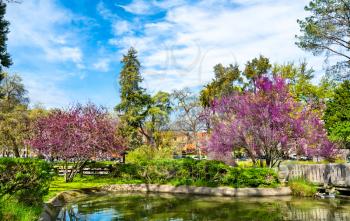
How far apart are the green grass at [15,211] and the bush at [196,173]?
15.1 metres

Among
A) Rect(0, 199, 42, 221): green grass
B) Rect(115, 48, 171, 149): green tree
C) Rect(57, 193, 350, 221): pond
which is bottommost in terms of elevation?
Rect(57, 193, 350, 221): pond

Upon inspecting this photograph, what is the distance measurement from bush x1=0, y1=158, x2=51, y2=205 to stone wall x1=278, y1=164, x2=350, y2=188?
54.8 ft

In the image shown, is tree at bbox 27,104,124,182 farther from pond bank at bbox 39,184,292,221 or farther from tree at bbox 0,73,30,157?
tree at bbox 0,73,30,157

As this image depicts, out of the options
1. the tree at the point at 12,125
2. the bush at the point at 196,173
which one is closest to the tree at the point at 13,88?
the tree at the point at 12,125

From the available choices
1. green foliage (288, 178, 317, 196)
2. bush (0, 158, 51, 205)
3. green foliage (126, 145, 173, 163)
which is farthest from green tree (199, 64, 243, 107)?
bush (0, 158, 51, 205)

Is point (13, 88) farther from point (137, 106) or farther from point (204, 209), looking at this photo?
point (204, 209)

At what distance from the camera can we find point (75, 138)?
104 ft

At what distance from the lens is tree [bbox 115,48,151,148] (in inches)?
2140

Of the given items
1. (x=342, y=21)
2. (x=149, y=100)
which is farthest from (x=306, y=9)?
(x=149, y=100)

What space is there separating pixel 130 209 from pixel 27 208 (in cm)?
693

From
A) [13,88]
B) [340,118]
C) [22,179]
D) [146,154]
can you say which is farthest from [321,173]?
[13,88]

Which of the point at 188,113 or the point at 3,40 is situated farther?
the point at 188,113

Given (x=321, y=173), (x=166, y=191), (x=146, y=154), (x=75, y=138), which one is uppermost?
(x=75, y=138)

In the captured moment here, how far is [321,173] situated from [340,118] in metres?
4.98
